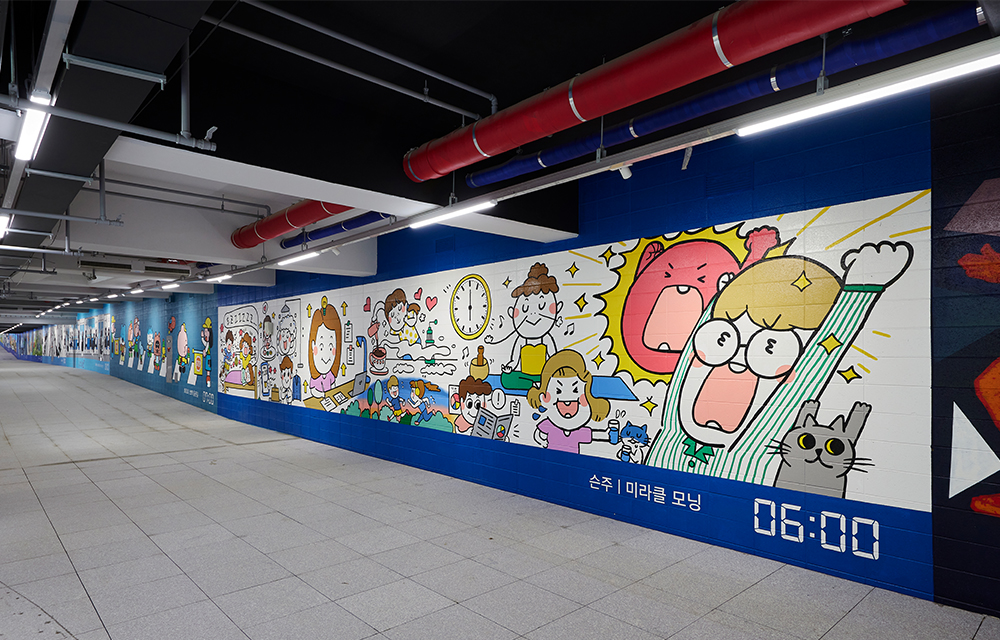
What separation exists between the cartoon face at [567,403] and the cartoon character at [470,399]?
3.14ft

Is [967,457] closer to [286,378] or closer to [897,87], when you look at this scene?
[897,87]

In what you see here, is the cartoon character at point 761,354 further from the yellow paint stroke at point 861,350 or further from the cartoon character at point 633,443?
the cartoon character at point 633,443

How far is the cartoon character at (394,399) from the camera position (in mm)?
7926

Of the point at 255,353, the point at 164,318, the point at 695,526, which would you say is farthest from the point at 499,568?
the point at 164,318

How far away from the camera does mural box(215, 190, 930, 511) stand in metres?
3.75

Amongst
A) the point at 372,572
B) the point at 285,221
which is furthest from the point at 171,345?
the point at 372,572

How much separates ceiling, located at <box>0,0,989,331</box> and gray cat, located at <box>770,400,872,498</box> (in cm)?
233

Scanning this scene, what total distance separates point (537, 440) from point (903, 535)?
10.8ft

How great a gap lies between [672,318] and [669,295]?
0.69 ft

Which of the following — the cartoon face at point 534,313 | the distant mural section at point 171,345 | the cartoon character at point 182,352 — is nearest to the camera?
the cartoon face at point 534,313

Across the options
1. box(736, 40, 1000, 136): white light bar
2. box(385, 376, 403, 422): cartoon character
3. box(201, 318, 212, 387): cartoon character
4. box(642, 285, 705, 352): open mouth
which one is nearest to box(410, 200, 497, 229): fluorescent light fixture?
box(642, 285, 705, 352): open mouth

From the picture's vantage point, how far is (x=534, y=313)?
20.0 ft

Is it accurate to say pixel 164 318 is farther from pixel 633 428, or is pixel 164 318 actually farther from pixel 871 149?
pixel 871 149

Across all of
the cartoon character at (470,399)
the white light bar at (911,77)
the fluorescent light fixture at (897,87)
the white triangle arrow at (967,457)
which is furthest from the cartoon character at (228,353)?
the white triangle arrow at (967,457)
